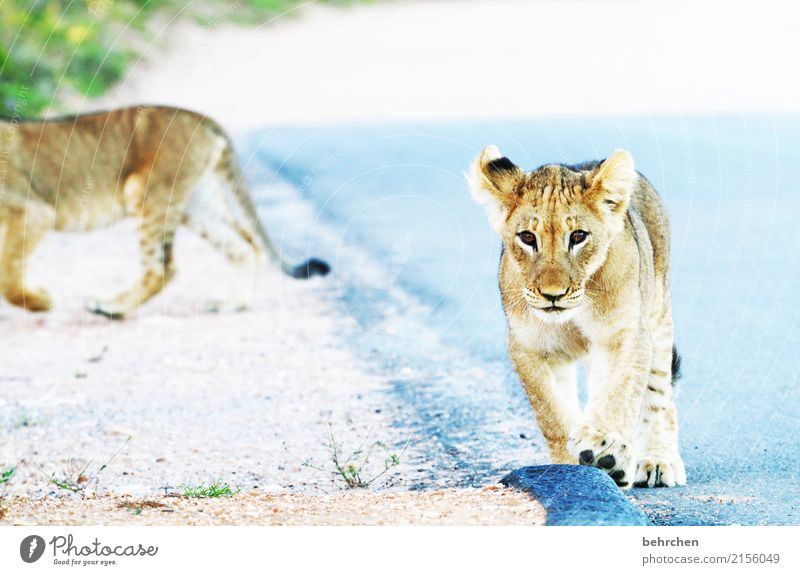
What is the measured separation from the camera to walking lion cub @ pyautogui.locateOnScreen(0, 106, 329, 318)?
7.64 meters

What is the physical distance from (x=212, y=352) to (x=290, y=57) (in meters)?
3.65

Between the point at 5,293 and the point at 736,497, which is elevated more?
the point at 5,293

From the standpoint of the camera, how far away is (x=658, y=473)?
182 inches

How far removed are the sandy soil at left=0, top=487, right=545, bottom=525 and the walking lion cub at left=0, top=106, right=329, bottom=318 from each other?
315 centimetres

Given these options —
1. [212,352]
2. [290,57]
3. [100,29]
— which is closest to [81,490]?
[212,352]

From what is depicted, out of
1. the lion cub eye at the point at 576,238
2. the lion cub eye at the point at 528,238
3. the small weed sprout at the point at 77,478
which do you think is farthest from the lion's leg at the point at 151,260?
the lion cub eye at the point at 576,238

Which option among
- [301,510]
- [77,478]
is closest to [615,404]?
[301,510]

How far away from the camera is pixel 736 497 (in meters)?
4.34

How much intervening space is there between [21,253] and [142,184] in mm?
810

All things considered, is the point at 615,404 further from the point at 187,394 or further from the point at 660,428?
the point at 187,394

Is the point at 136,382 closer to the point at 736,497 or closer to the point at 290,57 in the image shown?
the point at 736,497

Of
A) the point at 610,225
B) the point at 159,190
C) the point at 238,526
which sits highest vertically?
the point at 159,190

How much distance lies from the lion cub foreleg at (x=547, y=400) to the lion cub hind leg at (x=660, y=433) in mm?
329

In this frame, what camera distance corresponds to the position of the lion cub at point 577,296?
167 inches
